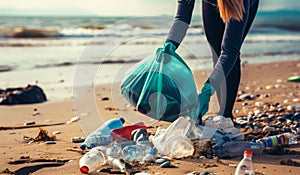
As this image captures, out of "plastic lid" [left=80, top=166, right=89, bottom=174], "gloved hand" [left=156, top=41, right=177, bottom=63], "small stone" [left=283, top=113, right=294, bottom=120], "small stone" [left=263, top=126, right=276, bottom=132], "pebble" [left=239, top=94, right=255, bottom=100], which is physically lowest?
"plastic lid" [left=80, top=166, right=89, bottom=174]

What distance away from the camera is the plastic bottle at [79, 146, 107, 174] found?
138 inches

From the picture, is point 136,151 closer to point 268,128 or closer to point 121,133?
point 121,133

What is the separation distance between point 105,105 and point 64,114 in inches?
29.4

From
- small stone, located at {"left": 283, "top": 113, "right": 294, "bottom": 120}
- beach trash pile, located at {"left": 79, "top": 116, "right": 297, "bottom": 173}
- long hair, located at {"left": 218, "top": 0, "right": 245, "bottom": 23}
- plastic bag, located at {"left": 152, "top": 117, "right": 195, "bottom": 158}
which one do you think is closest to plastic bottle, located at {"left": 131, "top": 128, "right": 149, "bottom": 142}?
beach trash pile, located at {"left": 79, "top": 116, "right": 297, "bottom": 173}

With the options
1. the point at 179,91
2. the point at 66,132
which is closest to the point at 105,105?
the point at 66,132

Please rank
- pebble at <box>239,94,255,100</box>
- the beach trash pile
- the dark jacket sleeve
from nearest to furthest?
1. the beach trash pile
2. the dark jacket sleeve
3. pebble at <box>239,94,255,100</box>

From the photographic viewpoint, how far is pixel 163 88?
3912 millimetres

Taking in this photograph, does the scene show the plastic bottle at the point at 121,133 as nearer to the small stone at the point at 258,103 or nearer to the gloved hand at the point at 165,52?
the gloved hand at the point at 165,52

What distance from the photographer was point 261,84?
9070 millimetres

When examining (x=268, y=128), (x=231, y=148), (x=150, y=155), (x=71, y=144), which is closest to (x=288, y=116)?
(x=268, y=128)

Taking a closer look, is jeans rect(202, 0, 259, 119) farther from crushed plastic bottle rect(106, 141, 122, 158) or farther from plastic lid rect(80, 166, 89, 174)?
plastic lid rect(80, 166, 89, 174)

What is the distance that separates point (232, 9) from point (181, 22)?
23.6 inches

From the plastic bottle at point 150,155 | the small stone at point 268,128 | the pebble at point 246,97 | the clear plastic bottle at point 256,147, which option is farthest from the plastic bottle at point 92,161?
the pebble at point 246,97

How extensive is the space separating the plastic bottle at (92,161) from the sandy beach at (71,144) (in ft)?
0.21
